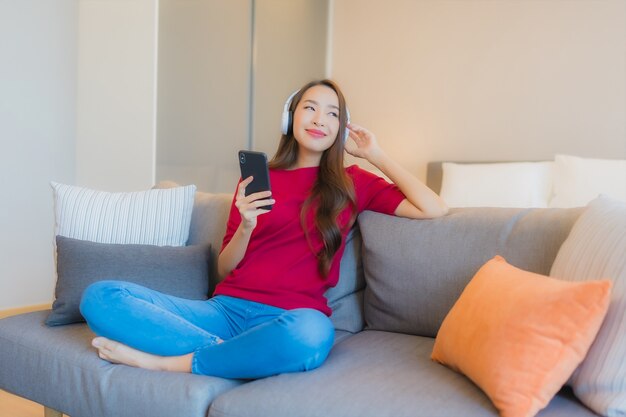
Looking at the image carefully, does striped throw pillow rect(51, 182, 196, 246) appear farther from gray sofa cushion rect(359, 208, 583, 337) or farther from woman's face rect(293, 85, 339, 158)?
gray sofa cushion rect(359, 208, 583, 337)

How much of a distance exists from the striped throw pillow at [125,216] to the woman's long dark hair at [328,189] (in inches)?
15.3

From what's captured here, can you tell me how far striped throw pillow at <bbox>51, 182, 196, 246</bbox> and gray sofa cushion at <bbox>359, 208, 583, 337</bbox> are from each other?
69 centimetres

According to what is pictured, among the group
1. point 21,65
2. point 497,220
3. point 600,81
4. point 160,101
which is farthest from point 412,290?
point 21,65

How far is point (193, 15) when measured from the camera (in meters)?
3.84

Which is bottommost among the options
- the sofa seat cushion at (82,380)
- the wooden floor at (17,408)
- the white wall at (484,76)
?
the wooden floor at (17,408)

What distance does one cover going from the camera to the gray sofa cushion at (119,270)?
189 centimetres

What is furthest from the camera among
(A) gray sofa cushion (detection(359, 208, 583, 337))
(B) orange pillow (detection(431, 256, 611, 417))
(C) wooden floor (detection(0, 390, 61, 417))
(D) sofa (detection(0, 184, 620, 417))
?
(C) wooden floor (detection(0, 390, 61, 417))

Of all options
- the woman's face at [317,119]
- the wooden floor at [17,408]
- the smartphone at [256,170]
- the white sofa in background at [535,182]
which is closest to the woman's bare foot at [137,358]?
the smartphone at [256,170]

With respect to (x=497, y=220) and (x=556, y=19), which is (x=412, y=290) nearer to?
(x=497, y=220)

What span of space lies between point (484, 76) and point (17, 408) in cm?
298

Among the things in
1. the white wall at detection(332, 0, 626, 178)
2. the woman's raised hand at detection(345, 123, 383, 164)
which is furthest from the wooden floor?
the white wall at detection(332, 0, 626, 178)

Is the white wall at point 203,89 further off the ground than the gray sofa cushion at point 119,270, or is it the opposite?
the white wall at point 203,89

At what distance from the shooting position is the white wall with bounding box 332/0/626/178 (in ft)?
11.0

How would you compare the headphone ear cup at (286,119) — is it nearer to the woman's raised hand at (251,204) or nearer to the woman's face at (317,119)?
the woman's face at (317,119)
